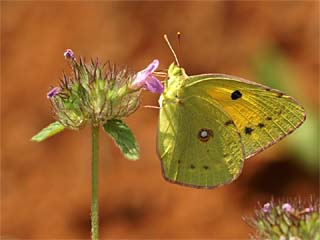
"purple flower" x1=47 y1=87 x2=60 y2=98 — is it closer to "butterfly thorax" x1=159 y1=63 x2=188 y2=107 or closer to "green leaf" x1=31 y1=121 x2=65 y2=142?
"green leaf" x1=31 y1=121 x2=65 y2=142

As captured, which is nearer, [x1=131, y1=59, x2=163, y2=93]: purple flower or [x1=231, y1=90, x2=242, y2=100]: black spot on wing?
[x1=131, y1=59, x2=163, y2=93]: purple flower

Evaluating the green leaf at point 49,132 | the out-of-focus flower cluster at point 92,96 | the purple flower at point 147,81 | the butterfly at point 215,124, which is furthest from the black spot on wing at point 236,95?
the green leaf at point 49,132

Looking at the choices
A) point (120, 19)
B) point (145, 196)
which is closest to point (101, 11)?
point (120, 19)

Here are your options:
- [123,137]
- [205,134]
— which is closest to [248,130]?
[205,134]

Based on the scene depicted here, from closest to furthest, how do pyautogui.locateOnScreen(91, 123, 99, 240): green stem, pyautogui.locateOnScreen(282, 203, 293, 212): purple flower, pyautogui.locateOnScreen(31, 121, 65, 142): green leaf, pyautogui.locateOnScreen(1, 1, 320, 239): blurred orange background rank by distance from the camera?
pyautogui.locateOnScreen(91, 123, 99, 240): green stem < pyautogui.locateOnScreen(31, 121, 65, 142): green leaf < pyautogui.locateOnScreen(282, 203, 293, 212): purple flower < pyautogui.locateOnScreen(1, 1, 320, 239): blurred orange background

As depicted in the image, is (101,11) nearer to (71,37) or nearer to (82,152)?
(71,37)

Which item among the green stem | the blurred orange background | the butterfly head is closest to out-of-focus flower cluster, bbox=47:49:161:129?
the green stem

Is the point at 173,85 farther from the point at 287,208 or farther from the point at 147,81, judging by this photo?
the point at 287,208
